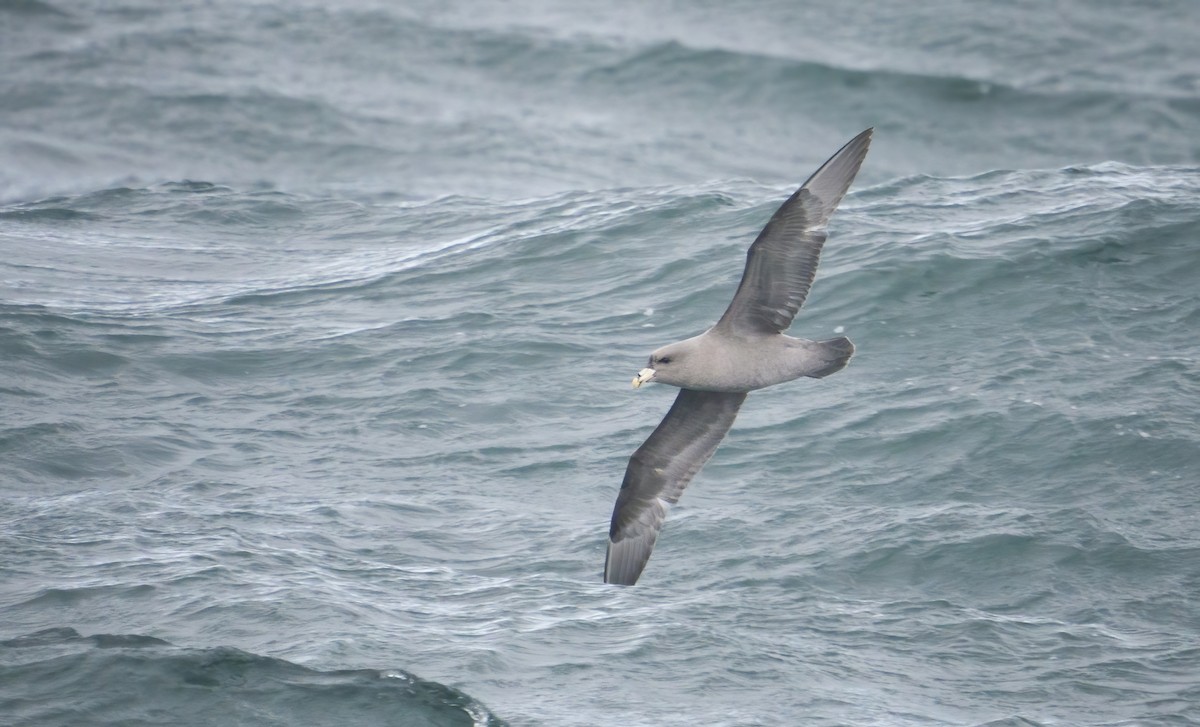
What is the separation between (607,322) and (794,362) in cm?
563

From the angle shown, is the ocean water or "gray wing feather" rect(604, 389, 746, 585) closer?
the ocean water

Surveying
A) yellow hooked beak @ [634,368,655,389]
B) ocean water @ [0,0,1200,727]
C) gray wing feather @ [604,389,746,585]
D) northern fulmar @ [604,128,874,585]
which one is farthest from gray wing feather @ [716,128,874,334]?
ocean water @ [0,0,1200,727]

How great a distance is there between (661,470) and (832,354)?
1.66m

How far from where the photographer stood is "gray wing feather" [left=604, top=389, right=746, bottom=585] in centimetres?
1016

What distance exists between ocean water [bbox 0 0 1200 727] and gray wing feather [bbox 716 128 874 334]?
2329 millimetres

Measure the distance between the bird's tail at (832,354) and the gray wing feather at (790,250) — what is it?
11.5 inches

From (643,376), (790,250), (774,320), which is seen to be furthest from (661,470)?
(790,250)

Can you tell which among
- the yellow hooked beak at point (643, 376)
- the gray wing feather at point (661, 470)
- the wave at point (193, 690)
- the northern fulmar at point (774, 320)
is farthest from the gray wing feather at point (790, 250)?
the wave at point (193, 690)

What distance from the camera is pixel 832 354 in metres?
9.26

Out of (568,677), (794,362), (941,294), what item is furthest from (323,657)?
(941,294)

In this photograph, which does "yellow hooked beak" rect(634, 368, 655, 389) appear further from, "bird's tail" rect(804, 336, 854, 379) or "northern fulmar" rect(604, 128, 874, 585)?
"bird's tail" rect(804, 336, 854, 379)

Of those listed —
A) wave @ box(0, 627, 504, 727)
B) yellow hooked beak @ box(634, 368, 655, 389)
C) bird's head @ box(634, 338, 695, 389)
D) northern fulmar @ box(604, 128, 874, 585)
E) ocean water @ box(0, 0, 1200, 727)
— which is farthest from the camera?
ocean water @ box(0, 0, 1200, 727)

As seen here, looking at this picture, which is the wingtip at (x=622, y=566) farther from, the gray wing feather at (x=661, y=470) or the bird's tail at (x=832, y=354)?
the bird's tail at (x=832, y=354)

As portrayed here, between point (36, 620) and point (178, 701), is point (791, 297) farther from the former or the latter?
point (36, 620)
